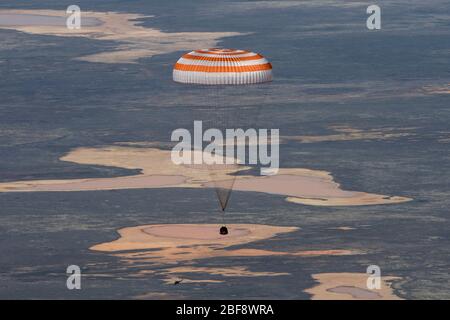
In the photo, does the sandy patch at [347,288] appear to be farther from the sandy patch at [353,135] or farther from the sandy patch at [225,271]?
the sandy patch at [353,135]

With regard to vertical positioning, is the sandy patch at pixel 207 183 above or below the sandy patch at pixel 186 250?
above

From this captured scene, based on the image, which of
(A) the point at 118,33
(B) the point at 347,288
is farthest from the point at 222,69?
(A) the point at 118,33

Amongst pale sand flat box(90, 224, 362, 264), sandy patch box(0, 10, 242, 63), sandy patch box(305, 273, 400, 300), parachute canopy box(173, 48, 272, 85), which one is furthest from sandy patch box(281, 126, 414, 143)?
sandy patch box(0, 10, 242, 63)

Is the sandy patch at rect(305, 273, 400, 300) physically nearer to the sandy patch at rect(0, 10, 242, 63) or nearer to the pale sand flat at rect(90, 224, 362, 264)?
the pale sand flat at rect(90, 224, 362, 264)

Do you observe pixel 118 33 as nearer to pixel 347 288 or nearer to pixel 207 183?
pixel 207 183

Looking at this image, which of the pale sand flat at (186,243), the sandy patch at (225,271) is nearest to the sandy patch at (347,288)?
the sandy patch at (225,271)
